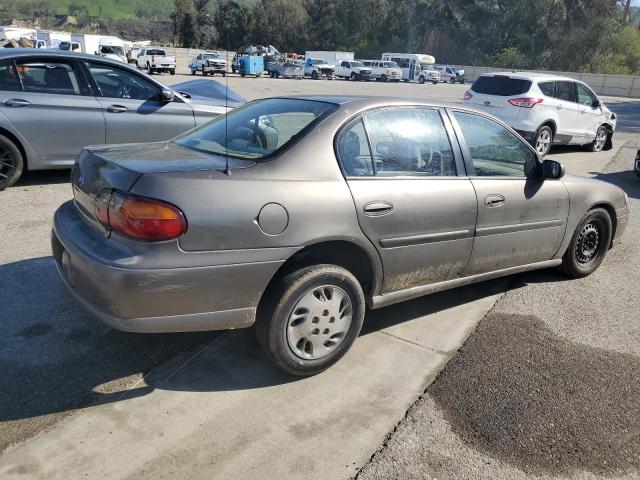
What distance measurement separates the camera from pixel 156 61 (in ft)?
127

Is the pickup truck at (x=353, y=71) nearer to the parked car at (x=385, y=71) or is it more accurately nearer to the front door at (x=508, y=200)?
the parked car at (x=385, y=71)

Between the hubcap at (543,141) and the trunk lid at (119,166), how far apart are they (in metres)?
9.72

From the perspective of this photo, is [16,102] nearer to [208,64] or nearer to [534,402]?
[534,402]

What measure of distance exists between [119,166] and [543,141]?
415 inches

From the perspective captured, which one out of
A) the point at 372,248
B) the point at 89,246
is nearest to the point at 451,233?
the point at 372,248

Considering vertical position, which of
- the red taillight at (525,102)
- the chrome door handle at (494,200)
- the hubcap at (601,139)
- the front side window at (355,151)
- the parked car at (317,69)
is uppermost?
the front side window at (355,151)

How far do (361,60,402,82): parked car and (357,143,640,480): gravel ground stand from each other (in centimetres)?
5010

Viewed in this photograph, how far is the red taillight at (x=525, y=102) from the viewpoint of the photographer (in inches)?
438

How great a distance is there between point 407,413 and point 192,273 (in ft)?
4.51

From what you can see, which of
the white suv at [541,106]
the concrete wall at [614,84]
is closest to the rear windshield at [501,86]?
the white suv at [541,106]

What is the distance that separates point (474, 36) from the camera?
7744cm

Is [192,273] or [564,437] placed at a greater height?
[192,273]

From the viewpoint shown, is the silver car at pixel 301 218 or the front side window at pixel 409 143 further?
the front side window at pixel 409 143

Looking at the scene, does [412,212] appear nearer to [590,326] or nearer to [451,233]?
[451,233]
